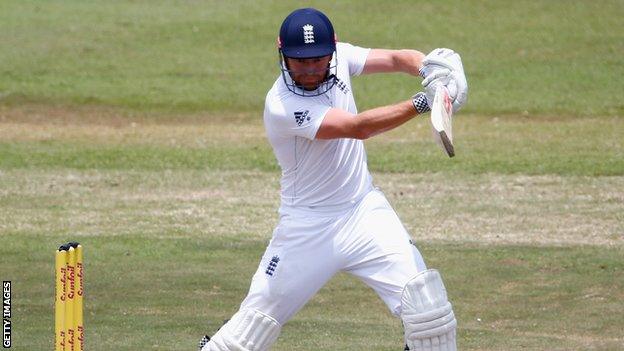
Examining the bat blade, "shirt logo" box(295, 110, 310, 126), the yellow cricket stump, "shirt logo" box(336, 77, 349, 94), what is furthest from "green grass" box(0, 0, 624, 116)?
the yellow cricket stump

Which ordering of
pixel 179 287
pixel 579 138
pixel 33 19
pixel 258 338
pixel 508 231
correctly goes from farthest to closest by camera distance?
1. pixel 33 19
2. pixel 579 138
3. pixel 508 231
4. pixel 179 287
5. pixel 258 338

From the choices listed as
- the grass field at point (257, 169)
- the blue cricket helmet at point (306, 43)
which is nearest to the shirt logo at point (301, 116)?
the blue cricket helmet at point (306, 43)

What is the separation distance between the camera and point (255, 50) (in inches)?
1029

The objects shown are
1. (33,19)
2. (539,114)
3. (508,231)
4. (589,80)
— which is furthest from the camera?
(33,19)

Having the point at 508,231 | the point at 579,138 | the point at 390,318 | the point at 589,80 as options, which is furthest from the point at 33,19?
the point at 390,318

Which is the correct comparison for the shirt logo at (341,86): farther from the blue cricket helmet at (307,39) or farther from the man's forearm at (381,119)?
the man's forearm at (381,119)

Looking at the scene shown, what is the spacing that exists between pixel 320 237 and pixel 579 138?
12.5 m

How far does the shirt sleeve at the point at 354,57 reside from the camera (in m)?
7.65

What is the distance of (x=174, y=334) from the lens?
9.73m

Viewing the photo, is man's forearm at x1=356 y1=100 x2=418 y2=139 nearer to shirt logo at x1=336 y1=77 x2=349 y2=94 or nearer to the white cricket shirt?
the white cricket shirt

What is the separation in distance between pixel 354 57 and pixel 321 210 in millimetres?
957

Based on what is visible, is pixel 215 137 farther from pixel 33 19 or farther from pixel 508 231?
pixel 33 19

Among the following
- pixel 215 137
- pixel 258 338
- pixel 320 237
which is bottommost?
pixel 215 137

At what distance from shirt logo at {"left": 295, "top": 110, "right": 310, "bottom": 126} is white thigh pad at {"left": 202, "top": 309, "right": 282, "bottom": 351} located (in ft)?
3.40
